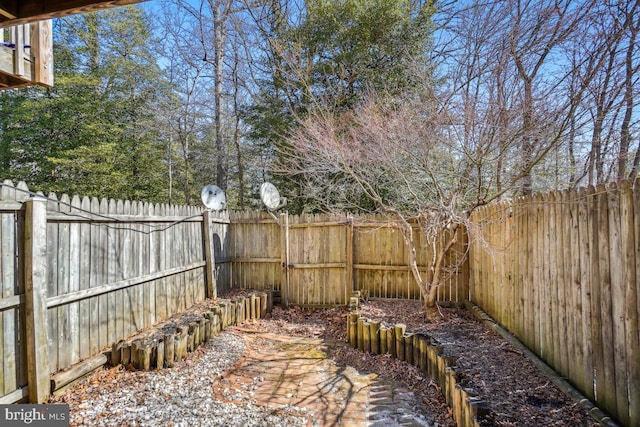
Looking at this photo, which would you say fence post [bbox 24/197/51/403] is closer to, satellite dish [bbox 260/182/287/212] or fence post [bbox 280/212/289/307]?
satellite dish [bbox 260/182/287/212]

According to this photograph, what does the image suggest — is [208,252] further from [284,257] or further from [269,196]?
[269,196]

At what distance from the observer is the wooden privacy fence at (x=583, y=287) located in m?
2.05

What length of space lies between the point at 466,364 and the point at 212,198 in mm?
4989

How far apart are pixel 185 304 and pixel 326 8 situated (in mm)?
7269

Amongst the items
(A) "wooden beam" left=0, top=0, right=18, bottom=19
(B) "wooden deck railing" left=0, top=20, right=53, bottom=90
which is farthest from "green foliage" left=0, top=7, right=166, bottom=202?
(A) "wooden beam" left=0, top=0, right=18, bottom=19

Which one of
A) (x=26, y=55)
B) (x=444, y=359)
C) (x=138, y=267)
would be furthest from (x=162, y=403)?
(x=26, y=55)

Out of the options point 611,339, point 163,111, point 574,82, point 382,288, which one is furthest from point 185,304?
point 163,111

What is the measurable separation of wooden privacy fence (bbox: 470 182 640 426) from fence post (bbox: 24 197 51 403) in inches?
164

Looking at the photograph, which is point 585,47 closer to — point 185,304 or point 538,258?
point 538,258

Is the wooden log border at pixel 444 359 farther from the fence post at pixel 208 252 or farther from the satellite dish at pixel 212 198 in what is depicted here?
the satellite dish at pixel 212 198

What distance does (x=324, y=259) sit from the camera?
664 centimetres

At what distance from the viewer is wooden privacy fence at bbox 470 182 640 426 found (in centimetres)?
205

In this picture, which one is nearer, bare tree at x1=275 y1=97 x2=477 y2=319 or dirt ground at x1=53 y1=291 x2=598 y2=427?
dirt ground at x1=53 y1=291 x2=598 y2=427

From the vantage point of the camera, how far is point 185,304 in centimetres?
555
